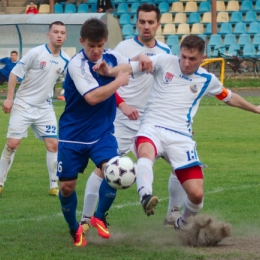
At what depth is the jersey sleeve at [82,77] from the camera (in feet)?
21.3

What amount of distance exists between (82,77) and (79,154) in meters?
0.70

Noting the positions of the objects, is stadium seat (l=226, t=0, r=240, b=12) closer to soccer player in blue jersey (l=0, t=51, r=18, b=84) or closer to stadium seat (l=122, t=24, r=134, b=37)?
stadium seat (l=122, t=24, r=134, b=37)

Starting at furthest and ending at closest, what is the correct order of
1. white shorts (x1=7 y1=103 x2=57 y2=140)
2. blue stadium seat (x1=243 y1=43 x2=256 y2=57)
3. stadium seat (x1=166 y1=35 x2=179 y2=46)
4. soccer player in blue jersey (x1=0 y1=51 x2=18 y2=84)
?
stadium seat (x1=166 y1=35 x2=179 y2=46), blue stadium seat (x1=243 y1=43 x2=256 y2=57), soccer player in blue jersey (x1=0 y1=51 x2=18 y2=84), white shorts (x1=7 y1=103 x2=57 y2=140)

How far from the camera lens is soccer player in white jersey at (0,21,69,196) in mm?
9844

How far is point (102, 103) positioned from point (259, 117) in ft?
44.3

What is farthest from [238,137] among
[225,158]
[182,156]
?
[182,156]

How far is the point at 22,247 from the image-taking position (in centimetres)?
661

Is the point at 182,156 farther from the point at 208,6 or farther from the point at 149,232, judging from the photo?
the point at 208,6

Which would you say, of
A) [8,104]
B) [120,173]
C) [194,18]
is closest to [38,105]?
[8,104]

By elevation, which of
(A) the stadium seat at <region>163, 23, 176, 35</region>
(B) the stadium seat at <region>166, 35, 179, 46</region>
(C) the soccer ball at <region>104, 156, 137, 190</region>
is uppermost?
(C) the soccer ball at <region>104, 156, 137, 190</region>

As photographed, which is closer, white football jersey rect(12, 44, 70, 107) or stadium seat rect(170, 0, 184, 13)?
white football jersey rect(12, 44, 70, 107)

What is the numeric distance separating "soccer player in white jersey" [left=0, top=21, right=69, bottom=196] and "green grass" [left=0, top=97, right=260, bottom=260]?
17.5 inches

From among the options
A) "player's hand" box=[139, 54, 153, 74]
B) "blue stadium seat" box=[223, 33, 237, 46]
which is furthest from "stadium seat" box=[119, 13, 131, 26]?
"player's hand" box=[139, 54, 153, 74]

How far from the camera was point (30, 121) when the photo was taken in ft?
32.9
